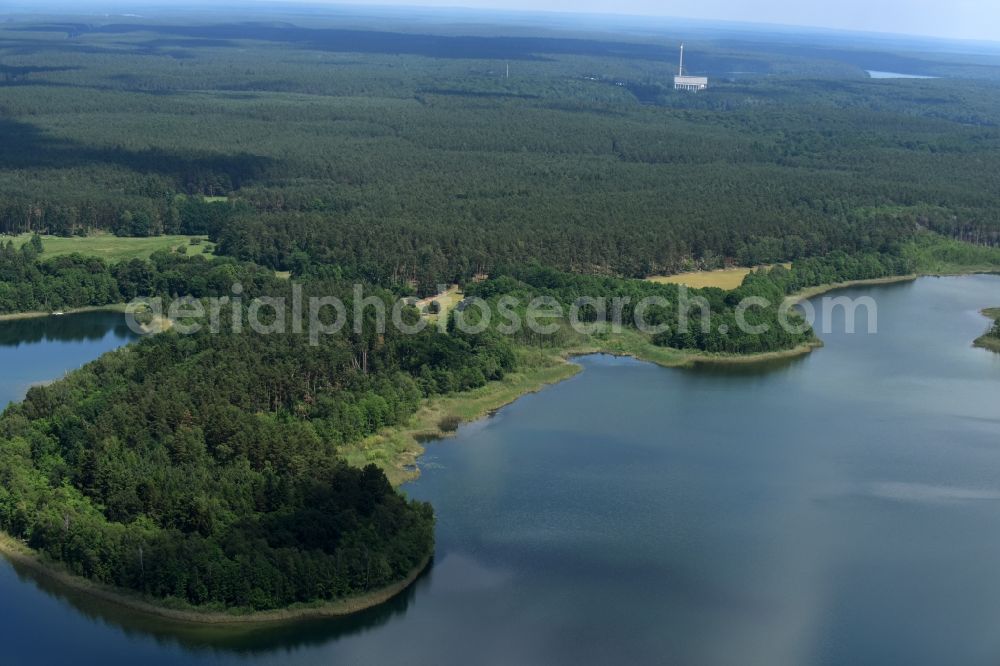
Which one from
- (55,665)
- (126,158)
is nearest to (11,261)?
(126,158)

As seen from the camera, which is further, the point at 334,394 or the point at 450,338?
the point at 450,338

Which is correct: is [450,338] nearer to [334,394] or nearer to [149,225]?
[334,394]

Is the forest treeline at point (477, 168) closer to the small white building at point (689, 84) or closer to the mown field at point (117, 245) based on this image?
the mown field at point (117, 245)

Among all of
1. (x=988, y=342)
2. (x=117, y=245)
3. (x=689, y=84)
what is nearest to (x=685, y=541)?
(x=988, y=342)

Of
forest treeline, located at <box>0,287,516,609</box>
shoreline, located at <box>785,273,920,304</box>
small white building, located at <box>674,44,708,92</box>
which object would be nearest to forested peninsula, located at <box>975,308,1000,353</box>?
shoreline, located at <box>785,273,920,304</box>

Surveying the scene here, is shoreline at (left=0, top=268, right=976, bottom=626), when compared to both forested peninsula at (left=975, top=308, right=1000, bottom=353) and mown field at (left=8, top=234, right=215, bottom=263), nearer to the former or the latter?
forested peninsula at (left=975, top=308, right=1000, bottom=353)

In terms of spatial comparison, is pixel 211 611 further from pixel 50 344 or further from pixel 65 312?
pixel 65 312
